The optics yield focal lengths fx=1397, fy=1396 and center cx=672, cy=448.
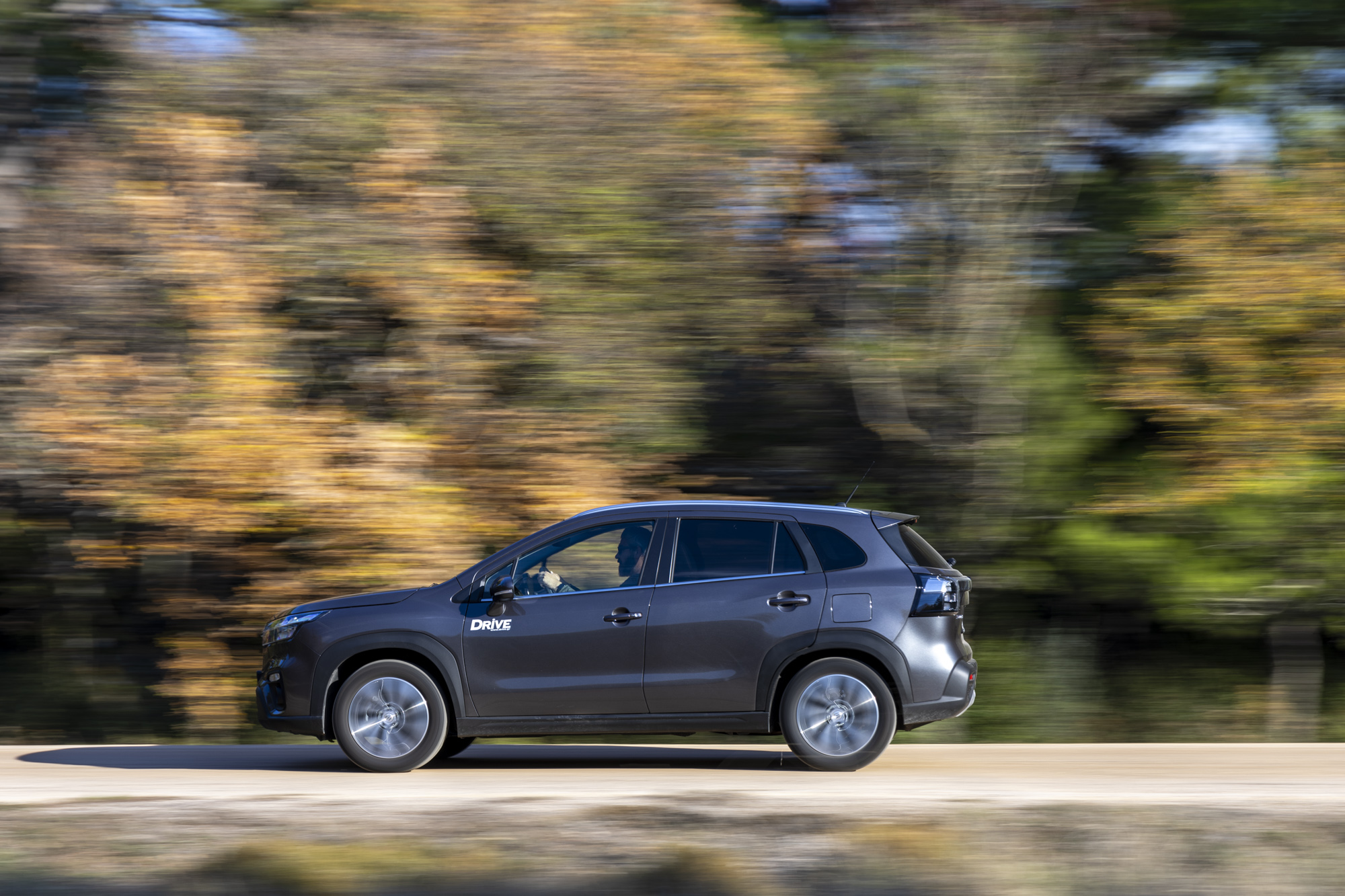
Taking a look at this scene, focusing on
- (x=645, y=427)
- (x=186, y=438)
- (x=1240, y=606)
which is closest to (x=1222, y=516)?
(x=1240, y=606)

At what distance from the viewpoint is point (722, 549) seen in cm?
855

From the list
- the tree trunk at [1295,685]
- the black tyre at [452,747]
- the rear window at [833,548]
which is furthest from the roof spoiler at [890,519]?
the tree trunk at [1295,685]

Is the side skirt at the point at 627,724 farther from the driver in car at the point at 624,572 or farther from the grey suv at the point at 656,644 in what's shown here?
the driver in car at the point at 624,572

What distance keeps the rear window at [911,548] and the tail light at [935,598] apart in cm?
12

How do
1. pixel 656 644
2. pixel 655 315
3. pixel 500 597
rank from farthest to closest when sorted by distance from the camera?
pixel 655 315, pixel 500 597, pixel 656 644

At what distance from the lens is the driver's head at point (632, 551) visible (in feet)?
28.1

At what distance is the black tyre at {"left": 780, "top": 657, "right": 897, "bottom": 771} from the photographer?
8.37 meters

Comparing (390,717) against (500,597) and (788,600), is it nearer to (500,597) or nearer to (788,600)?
(500,597)

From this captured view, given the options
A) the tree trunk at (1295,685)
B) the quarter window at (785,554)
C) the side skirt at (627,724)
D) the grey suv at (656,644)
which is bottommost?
the tree trunk at (1295,685)

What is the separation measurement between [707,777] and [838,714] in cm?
88

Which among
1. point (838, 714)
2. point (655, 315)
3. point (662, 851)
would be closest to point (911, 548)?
point (838, 714)

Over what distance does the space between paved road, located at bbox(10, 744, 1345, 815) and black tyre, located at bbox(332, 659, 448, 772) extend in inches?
5.0

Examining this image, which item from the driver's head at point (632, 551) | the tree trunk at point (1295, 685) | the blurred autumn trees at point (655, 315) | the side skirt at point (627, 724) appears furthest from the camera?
the tree trunk at point (1295, 685)

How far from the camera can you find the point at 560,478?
12383mm
